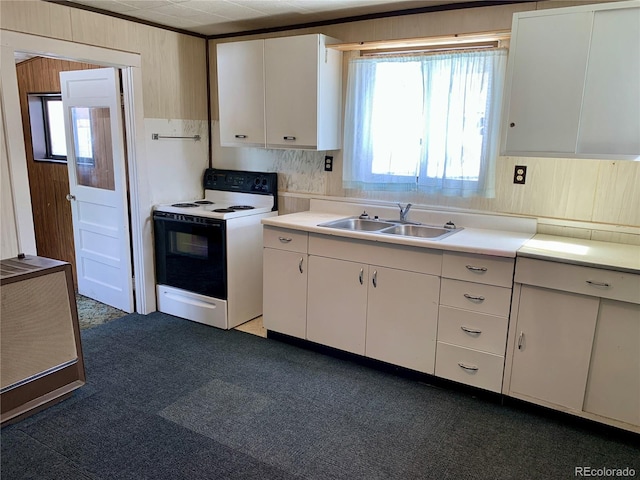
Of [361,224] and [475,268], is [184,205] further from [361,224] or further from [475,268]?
[475,268]

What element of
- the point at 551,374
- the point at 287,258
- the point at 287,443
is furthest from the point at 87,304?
the point at 551,374

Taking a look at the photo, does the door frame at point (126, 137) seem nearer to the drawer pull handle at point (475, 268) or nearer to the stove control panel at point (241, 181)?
the stove control panel at point (241, 181)

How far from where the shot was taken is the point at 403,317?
9.04 feet

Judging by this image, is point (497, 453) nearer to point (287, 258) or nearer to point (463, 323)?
point (463, 323)

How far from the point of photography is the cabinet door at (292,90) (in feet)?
10.4

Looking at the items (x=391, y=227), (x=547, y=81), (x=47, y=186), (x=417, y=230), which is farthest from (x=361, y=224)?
(x=47, y=186)

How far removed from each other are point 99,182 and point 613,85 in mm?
3631

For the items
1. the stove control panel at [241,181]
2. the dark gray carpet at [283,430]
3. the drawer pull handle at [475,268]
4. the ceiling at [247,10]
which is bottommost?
the dark gray carpet at [283,430]

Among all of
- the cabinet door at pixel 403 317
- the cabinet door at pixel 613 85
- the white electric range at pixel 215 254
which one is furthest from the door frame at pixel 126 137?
the cabinet door at pixel 613 85

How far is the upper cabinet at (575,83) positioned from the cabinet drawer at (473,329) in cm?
93

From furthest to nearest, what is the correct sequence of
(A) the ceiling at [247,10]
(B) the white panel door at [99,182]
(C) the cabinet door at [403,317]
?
(B) the white panel door at [99,182] → (A) the ceiling at [247,10] → (C) the cabinet door at [403,317]

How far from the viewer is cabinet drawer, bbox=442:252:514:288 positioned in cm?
242

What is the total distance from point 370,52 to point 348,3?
396 millimetres

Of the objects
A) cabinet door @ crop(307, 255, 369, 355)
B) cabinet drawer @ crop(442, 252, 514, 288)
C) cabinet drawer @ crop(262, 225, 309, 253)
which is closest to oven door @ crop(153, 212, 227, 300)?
cabinet drawer @ crop(262, 225, 309, 253)
